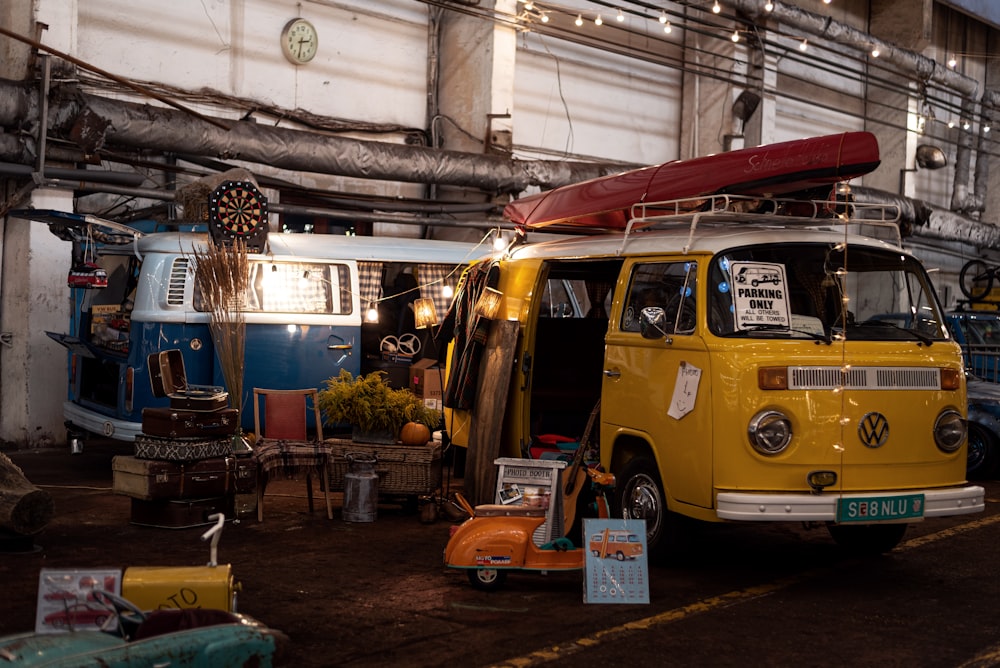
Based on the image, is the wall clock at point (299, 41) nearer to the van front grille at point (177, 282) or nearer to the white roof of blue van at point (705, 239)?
the van front grille at point (177, 282)

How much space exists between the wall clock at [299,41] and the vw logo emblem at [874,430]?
9.90 m

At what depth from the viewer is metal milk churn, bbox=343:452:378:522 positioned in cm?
882

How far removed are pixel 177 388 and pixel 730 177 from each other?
4.91m

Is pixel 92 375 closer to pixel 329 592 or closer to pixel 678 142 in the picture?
pixel 329 592

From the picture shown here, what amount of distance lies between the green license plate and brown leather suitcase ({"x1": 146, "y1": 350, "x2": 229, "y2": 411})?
15.4 ft

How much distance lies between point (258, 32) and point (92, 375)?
5.24 metres

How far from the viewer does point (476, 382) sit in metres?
9.27

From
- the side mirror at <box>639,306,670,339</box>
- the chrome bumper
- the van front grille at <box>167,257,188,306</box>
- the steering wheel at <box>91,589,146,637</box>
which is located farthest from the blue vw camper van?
the steering wheel at <box>91,589,146,637</box>

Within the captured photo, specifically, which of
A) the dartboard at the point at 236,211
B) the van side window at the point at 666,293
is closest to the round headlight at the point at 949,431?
the van side window at the point at 666,293

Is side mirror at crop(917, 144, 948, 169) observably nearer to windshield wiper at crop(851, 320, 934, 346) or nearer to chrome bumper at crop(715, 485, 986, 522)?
windshield wiper at crop(851, 320, 934, 346)

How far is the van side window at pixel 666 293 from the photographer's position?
23.3ft

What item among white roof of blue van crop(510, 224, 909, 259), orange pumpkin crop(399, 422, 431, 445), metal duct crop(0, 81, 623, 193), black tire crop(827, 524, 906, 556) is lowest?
black tire crop(827, 524, 906, 556)

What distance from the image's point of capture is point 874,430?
22.2 feet

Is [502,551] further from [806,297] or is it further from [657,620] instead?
[806,297]
